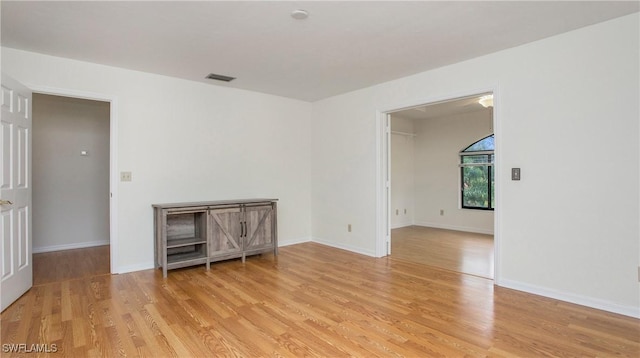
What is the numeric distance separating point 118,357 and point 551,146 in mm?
3818

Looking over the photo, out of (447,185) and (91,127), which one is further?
(447,185)

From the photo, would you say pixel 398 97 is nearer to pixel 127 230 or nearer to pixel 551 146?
pixel 551 146

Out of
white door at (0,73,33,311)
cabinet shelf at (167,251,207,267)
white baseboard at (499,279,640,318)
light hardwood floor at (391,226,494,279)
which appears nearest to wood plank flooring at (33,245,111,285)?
white door at (0,73,33,311)

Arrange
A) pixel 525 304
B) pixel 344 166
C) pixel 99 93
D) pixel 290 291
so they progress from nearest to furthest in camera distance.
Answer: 1. pixel 525 304
2. pixel 290 291
3. pixel 99 93
4. pixel 344 166

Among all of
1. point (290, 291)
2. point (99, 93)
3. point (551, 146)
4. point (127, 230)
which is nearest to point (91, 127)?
point (99, 93)

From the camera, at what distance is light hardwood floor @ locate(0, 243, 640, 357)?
2.17 m

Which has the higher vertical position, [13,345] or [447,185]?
[447,185]

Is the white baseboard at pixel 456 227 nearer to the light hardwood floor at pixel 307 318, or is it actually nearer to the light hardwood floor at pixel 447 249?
the light hardwood floor at pixel 447 249

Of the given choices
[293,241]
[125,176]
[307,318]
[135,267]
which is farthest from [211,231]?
[307,318]

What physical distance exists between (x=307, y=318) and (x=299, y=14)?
7.87ft

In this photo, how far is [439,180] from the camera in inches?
295

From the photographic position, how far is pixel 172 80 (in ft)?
14.0

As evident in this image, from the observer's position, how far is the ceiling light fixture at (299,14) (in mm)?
2527

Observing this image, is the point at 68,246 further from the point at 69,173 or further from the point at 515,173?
the point at 515,173
